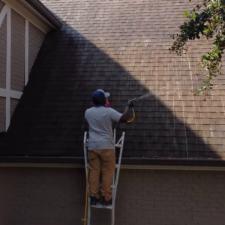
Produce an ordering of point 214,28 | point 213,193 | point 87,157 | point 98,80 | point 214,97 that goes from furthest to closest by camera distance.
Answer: point 98,80
point 214,97
point 213,193
point 87,157
point 214,28

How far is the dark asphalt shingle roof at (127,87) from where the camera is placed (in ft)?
32.6

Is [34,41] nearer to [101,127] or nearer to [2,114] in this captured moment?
[2,114]

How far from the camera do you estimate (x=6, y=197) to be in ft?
33.0

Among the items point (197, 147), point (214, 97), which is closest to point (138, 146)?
point (197, 147)

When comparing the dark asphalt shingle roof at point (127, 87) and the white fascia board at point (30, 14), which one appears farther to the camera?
the white fascia board at point (30, 14)

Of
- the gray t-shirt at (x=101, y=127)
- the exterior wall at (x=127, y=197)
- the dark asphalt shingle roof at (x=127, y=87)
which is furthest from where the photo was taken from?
the dark asphalt shingle roof at (x=127, y=87)

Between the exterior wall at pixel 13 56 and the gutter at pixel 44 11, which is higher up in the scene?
the gutter at pixel 44 11

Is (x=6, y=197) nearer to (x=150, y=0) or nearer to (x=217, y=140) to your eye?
(x=217, y=140)

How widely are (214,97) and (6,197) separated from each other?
14.4ft

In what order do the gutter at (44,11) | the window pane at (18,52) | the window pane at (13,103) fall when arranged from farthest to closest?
the gutter at (44,11) → the window pane at (18,52) → the window pane at (13,103)

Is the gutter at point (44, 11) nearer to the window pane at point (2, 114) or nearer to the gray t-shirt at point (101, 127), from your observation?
the window pane at point (2, 114)

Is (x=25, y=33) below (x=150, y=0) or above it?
below

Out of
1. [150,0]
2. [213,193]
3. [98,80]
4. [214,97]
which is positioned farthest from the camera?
[150,0]

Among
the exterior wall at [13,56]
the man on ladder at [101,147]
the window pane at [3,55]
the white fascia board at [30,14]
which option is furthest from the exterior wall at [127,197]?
the white fascia board at [30,14]
